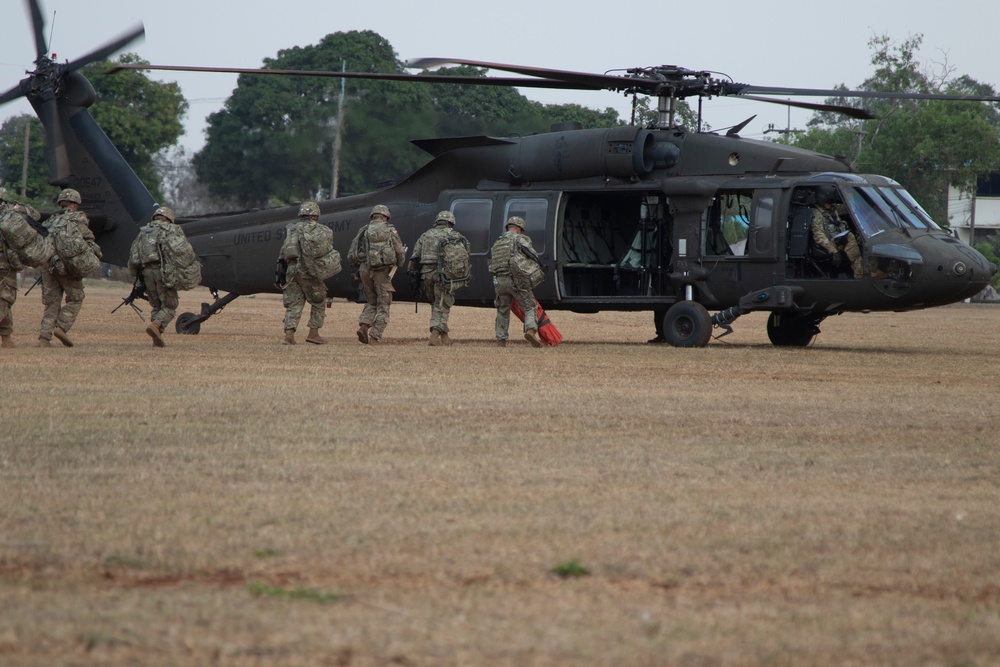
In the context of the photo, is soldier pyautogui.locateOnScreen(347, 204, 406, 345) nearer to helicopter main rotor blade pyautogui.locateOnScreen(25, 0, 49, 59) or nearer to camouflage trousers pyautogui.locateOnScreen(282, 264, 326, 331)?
camouflage trousers pyautogui.locateOnScreen(282, 264, 326, 331)

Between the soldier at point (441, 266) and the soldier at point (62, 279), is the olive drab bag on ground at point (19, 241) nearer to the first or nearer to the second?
the soldier at point (62, 279)

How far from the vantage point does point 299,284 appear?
16062 millimetres

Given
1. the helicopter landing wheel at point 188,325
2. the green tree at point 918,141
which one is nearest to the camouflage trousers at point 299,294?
the helicopter landing wheel at point 188,325

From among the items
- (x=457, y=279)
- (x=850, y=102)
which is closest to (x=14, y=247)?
(x=457, y=279)

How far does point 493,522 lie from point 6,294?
10350 mm

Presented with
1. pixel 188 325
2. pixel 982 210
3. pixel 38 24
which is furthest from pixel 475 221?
pixel 982 210

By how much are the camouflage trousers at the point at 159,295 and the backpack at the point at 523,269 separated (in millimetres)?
3859

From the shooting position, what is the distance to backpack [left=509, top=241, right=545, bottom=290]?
15734mm

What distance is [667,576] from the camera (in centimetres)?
468

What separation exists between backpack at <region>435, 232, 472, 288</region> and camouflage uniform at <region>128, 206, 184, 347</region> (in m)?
3.09

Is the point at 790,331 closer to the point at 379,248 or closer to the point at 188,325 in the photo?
the point at 379,248

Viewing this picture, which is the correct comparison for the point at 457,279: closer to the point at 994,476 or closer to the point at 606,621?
the point at 994,476

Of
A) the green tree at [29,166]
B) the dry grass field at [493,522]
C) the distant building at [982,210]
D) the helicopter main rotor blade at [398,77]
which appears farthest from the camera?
the distant building at [982,210]

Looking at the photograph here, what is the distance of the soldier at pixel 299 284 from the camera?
1591 centimetres
